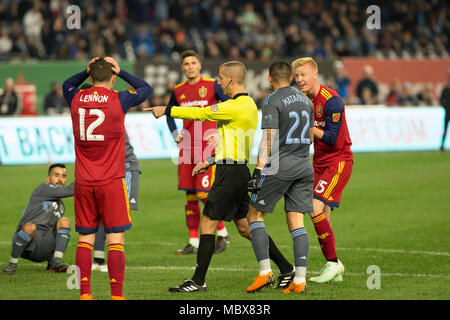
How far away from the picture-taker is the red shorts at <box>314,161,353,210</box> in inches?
348

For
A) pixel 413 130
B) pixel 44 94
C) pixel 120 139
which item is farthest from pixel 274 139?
pixel 44 94

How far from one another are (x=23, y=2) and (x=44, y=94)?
387cm

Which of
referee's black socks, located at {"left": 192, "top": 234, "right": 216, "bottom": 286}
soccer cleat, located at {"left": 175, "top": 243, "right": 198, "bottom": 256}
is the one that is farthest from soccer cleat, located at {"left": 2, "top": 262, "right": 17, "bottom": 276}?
referee's black socks, located at {"left": 192, "top": 234, "right": 216, "bottom": 286}

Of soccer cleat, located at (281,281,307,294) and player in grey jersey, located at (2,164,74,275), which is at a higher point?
player in grey jersey, located at (2,164,74,275)

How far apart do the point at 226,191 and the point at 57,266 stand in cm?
254

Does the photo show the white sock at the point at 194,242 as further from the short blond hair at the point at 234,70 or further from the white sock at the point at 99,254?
the short blond hair at the point at 234,70

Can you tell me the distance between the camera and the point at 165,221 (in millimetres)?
13328

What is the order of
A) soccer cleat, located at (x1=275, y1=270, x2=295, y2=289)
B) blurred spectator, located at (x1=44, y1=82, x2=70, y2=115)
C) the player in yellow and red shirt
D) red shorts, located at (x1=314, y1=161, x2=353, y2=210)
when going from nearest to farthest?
soccer cleat, located at (x1=275, y1=270, x2=295, y2=289)
red shorts, located at (x1=314, y1=161, x2=353, y2=210)
the player in yellow and red shirt
blurred spectator, located at (x1=44, y1=82, x2=70, y2=115)

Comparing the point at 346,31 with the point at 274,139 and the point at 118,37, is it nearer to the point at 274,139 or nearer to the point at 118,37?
the point at 118,37

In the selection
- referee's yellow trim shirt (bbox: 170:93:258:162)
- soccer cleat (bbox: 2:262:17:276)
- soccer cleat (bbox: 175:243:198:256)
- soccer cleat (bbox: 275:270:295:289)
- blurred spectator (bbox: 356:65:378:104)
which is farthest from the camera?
blurred spectator (bbox: 356:65:378:104)

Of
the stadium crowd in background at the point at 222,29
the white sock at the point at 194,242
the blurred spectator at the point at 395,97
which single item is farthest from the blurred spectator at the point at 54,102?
the white sock at the point at 194,242

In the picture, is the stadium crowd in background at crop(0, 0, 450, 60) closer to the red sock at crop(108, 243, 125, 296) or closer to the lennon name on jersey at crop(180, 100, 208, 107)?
the lennon name on jersey at crop(180, 100, 208, 107)

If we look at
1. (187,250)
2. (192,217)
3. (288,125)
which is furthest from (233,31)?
(288,125)

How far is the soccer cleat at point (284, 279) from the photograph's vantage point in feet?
26.8
